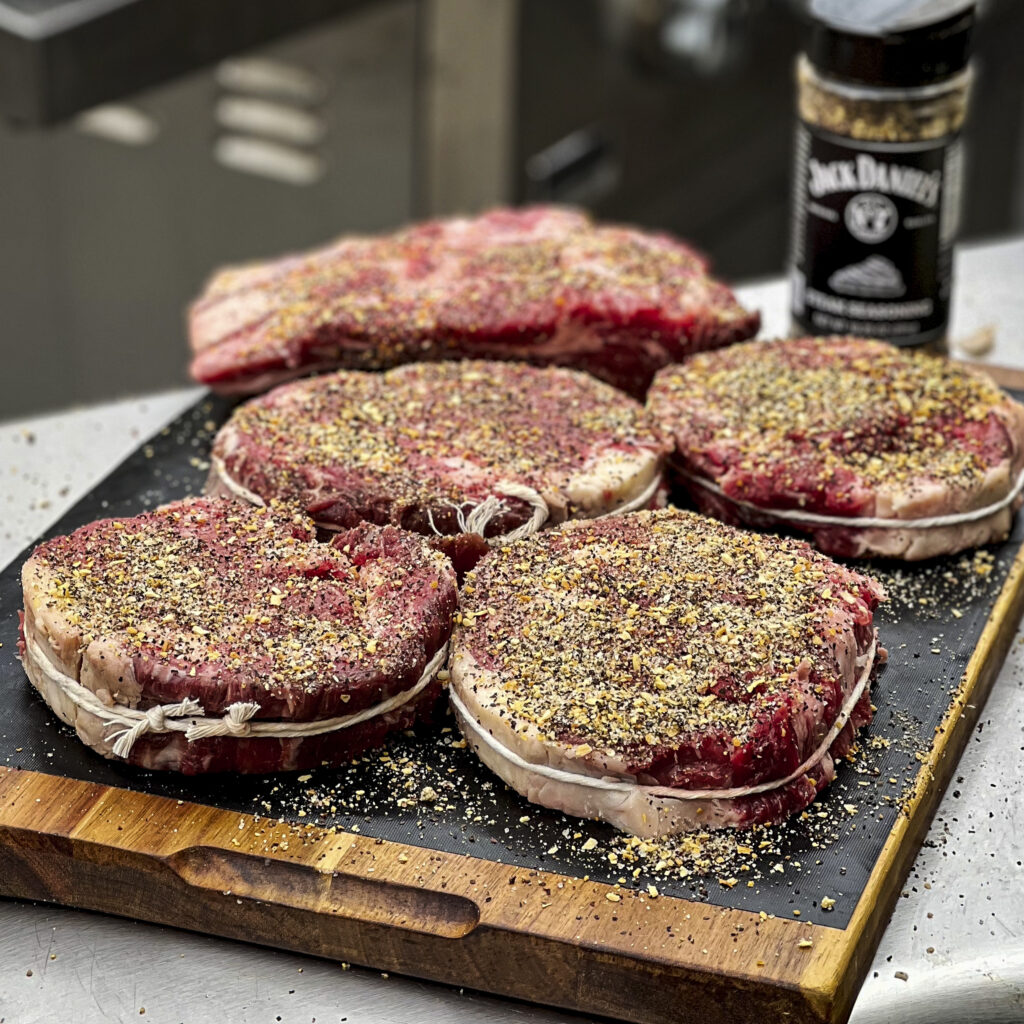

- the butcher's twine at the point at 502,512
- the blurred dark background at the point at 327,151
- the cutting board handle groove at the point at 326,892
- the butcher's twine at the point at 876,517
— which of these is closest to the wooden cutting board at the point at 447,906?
the cutting board handle groove at the point at 326,892

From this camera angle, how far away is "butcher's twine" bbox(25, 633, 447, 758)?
6.32ft

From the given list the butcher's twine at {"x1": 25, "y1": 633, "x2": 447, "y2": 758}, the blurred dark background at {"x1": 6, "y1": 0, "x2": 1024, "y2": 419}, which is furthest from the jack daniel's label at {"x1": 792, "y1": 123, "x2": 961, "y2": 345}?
the blurred dark background at {"x1": 6, "y1": 0, "x2": 1024, "y2": 419}

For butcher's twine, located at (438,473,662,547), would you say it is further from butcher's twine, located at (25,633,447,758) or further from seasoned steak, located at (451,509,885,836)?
butcher's twine, located at (25,633,447,758)

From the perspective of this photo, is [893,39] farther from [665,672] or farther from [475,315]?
[665,672]

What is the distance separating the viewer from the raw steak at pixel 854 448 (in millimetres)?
2402

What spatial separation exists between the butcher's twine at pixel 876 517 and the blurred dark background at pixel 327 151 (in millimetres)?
2417

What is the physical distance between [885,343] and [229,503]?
3.94 feet

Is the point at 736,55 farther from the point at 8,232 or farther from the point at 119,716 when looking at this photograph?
the point at 119,716

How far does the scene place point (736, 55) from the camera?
4984 millimetres

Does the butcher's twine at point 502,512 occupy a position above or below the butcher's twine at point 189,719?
above

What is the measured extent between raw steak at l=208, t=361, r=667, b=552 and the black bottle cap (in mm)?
703

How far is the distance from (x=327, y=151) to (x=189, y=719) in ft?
10.7

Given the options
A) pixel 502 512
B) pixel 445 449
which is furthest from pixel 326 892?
pixel 445 449

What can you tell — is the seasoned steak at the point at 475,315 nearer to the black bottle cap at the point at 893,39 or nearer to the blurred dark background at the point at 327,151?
the black bottle cap at the point at 893,39
